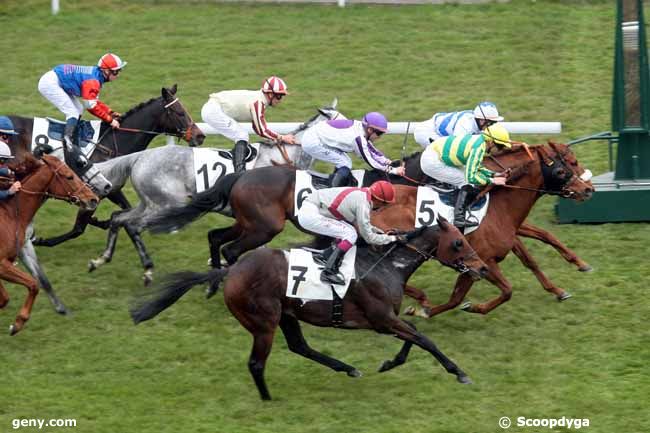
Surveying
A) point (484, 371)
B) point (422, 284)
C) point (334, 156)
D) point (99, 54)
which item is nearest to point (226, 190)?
point (334, 156)

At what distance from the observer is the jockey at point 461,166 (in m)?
10.9

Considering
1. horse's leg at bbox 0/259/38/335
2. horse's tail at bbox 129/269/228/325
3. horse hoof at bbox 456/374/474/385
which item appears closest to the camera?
horse's tail at bbox 129/269/228/325

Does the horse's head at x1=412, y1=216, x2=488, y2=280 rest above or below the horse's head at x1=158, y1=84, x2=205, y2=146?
below

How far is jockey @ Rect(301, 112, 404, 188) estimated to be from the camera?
11328mm

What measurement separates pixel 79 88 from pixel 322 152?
2.76 metres

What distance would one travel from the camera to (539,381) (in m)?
10.0

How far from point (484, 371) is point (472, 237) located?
4.14 ft

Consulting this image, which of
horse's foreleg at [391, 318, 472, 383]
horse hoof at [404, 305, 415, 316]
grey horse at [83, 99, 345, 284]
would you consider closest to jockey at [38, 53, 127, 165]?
grey horse at [83, 99, 345, 284]

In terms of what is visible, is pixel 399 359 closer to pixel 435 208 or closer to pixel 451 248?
pixel 451 248

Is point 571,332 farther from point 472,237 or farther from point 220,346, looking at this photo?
point 220,346

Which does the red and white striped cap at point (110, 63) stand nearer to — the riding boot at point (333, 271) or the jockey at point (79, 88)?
the jockey at point (79, 88)

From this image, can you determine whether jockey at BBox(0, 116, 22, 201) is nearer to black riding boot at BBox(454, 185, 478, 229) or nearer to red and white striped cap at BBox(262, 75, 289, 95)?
red and white striped cap at BBox(262, 75, 289, 95)

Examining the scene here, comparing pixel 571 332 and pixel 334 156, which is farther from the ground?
pixel 334 156
